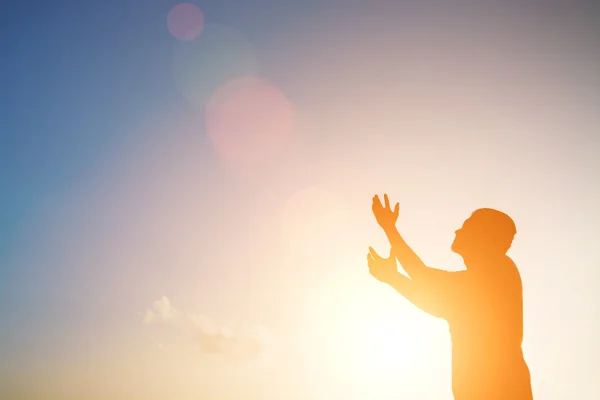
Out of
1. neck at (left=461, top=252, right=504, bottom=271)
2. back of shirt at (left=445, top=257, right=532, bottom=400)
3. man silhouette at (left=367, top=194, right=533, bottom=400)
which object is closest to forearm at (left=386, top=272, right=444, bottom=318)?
man silhouette at (left=367, top=194, right=533, bottom=400)

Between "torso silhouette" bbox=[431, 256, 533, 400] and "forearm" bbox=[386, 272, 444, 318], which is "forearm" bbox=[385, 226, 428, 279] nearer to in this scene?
"forearm" bbox=[386, 272, 444, 318]

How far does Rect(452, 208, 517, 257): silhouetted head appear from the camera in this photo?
411cm

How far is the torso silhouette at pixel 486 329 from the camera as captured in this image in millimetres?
3604

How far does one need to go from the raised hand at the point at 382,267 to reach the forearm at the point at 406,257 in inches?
4.1

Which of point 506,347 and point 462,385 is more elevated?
point 506,347

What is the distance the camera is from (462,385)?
3.71m

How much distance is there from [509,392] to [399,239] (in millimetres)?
1753

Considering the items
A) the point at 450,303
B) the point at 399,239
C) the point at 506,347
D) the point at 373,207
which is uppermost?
the point at 373,207

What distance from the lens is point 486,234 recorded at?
413 centimetres

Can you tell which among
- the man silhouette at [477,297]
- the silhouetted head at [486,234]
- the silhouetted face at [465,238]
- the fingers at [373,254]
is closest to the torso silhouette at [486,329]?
the man silhouette at [477,297]

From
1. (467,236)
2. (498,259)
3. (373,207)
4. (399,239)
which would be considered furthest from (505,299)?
(373,207)

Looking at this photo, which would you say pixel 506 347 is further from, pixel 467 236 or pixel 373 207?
pixel 373 207

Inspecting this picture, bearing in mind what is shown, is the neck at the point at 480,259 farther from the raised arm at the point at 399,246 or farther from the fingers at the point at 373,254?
the fingers at the point at 373,254

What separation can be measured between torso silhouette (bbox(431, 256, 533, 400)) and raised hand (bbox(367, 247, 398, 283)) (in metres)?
0.48
